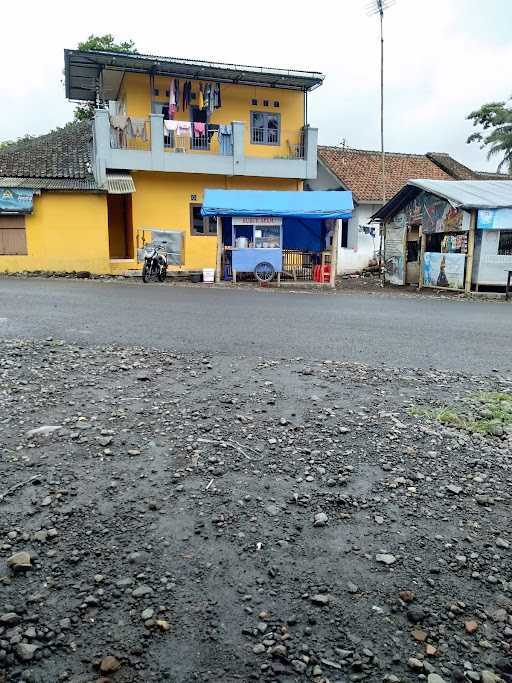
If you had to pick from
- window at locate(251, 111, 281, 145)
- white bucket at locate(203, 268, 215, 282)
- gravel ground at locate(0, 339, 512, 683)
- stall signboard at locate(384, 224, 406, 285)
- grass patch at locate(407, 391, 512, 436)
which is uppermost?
window at locate(251, 111, 281, 145)

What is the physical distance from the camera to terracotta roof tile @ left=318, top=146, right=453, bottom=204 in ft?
88.3

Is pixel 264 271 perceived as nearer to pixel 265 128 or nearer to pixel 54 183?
pixel 54 183

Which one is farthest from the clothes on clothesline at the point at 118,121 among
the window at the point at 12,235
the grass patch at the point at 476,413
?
the grass patch at the point at 476,413

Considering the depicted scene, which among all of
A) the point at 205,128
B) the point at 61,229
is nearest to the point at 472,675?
the point at 61,229

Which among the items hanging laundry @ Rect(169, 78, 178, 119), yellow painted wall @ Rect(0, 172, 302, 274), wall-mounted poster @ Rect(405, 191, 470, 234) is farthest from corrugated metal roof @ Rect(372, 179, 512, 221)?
hanging laundry @ Rect(169, 78, 178, 119)

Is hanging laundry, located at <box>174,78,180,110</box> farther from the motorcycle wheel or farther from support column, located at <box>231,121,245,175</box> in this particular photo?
the motorcycle wheel

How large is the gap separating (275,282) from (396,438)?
15.2 m

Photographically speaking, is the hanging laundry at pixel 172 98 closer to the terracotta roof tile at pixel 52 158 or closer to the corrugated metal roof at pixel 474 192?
the terracotta roof tile at pixel 52 158

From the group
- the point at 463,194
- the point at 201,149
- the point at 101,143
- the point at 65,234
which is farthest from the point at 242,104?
the point at 463,194

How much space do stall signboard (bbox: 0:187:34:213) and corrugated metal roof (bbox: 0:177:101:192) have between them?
0.70ft

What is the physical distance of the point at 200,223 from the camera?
23562 millimetres

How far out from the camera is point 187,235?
23203 millimetres

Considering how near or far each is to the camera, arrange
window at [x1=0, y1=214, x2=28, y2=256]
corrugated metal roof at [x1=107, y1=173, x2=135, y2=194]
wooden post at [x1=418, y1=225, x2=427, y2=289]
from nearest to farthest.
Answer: wooden post at [x1=418, y1=225, x2=427, y2=289], window at [x1=0, y1=214, x2=28, y2=256], corrugated metal roof at [x1=107, y1=173, x2=135, y2=194]

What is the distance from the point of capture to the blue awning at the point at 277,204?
18094 millimetres
